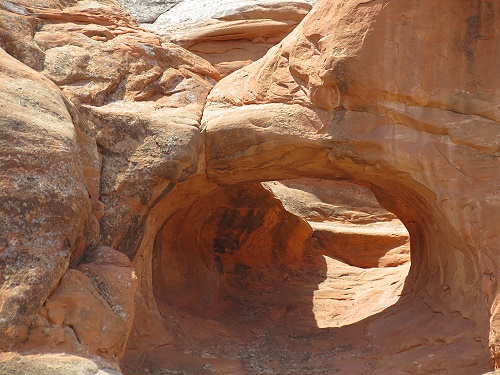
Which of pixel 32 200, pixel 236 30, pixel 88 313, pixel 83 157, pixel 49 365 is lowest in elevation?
pixel 49 365

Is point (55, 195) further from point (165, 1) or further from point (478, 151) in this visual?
point (165, 1)

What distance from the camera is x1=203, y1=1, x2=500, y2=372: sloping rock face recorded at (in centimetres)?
660

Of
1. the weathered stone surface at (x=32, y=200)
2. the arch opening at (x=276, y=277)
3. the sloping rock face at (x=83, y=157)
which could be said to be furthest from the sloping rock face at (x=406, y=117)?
the weathered stone surface at (x=32, y=200)

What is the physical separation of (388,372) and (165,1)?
9.54 m

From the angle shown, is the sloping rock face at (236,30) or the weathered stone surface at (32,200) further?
the sloping rock face at (236,30)

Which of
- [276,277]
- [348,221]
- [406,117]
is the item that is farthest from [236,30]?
[406,117]

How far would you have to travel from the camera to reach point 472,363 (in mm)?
6492

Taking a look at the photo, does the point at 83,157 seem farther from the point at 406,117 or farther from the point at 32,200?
the point at 406,117

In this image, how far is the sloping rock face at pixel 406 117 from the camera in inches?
260

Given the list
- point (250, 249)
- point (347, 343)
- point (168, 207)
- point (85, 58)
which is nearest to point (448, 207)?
point (347, 343)

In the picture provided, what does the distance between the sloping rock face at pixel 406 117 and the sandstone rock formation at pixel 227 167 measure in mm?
18

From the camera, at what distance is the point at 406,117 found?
22.4 feet

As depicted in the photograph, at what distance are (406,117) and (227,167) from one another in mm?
1967

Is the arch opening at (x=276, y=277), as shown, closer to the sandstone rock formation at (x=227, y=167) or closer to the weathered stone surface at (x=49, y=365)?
the sandstone rock formation at (x=227, y=167)
